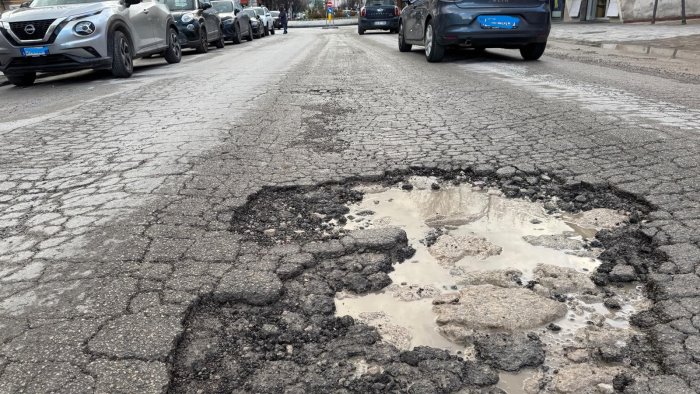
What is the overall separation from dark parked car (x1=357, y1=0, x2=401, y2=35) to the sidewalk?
811cm

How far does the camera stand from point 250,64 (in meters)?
11.3

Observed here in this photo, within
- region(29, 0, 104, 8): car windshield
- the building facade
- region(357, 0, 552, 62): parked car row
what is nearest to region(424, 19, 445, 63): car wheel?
region(357, 0, 552, 62): parked car row

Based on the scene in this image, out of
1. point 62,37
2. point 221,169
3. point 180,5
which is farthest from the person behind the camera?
point 180,5

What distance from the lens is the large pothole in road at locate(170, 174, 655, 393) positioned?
1715 millimetres

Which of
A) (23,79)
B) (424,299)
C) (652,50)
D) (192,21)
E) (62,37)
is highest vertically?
(192,21)

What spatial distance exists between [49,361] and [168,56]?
11.3m

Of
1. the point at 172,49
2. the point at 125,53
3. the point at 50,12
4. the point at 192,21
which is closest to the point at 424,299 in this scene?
the point at 50,12

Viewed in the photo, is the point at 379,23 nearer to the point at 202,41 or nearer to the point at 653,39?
the point at 202,41

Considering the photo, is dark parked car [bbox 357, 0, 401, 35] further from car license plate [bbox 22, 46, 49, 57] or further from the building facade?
car license plate [bbox 22, 46, 49, 57]

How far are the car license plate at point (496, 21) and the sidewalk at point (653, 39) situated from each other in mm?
4173

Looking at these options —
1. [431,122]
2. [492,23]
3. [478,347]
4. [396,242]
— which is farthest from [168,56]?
[478,347]

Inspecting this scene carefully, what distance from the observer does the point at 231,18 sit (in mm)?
18672

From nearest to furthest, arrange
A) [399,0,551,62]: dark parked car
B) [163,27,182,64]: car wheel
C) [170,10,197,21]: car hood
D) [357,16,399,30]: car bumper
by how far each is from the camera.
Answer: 1. [399,0,551,62]: dark parked car
2. [163,27,182,64]: car wheel
3. [170,10,197,21]: car hood
4. [357,16,399,30]: car bumper

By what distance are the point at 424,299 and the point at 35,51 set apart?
8.38 m
